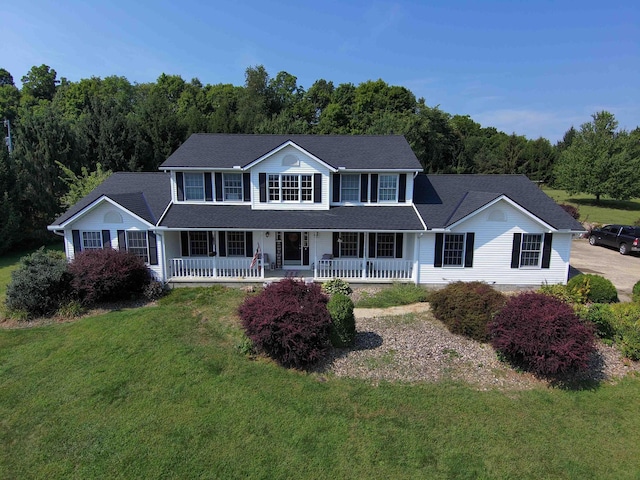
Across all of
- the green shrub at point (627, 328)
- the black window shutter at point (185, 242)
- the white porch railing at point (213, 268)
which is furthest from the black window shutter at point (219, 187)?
the green shrub at point (627, 328)

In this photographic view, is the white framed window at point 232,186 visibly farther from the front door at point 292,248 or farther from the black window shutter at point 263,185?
the front door at point 292,248

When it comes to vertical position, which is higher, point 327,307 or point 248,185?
point 248,185

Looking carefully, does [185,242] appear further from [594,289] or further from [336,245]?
[594,289]

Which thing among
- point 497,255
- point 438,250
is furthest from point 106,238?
point 497,255

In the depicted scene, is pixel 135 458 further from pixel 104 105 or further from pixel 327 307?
pixel 104 105

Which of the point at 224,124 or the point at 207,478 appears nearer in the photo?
the point at 207,478

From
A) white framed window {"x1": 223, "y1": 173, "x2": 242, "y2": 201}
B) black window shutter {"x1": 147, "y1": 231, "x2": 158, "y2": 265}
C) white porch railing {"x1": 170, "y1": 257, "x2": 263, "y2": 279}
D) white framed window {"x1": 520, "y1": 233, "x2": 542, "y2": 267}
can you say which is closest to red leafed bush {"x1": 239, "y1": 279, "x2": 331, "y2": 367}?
white porch railing {"x1": 170, "y1": 257, "x2": 263, "y2": 279}

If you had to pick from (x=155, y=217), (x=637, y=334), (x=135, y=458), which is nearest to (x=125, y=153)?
(x=155, y=217)
